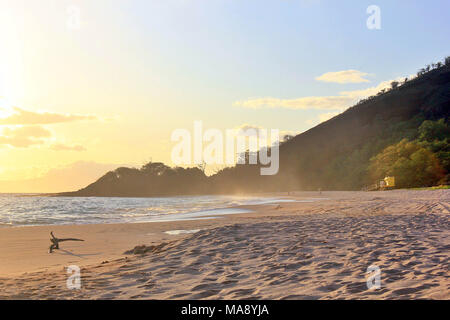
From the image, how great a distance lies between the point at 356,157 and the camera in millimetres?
83250

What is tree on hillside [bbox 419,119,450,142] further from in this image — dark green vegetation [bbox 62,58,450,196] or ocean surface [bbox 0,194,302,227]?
ocean surface [bbox 0,194,302,227]

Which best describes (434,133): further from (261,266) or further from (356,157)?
(261,266)

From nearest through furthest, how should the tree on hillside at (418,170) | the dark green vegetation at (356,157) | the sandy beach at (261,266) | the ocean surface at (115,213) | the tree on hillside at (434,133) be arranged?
the sandy beach at (261,266) < the ocean surface at (115,213) < the tree on hillside at (418,170) < the dark green vegetation at (356,157) < the tree on hillside at (434,133)

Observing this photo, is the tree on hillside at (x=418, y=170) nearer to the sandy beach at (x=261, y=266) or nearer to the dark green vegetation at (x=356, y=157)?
the dark green vegetation at (x=356, y=157)

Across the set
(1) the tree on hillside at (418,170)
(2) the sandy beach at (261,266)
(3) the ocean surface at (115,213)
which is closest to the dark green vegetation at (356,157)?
(1) the tree on hillside at (418,170)

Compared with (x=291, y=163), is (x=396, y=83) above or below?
above

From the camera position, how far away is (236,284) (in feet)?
17.5

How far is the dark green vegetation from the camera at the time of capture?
5828 centimetres

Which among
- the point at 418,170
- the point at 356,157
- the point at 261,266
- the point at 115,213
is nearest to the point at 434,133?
the point at 418,170

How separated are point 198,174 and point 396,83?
9020 centimetres

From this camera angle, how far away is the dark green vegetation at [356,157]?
191 ft

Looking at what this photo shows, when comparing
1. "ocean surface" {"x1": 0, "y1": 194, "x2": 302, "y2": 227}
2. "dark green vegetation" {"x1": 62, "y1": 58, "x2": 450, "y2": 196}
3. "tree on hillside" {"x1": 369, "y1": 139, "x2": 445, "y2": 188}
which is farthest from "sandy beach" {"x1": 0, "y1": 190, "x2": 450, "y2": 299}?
"dark green vegetation" {"x1": 62, "y1": 58, "x2": 450, "y2": 196}
